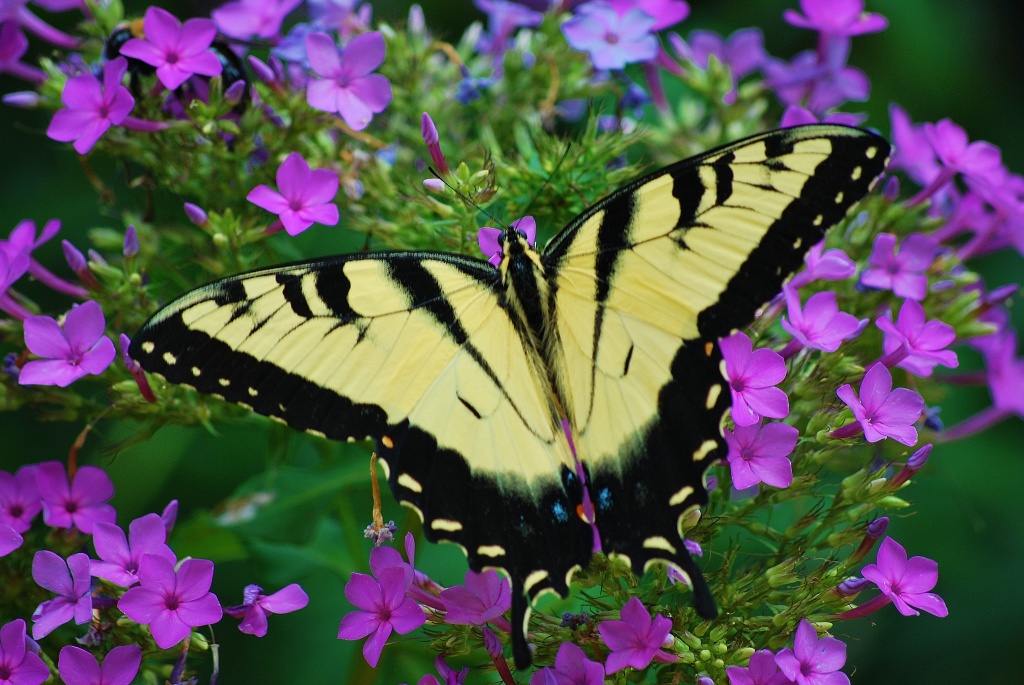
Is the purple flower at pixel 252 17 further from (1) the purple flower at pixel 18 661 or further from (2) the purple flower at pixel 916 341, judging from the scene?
(2) the purple flower at pixel 916 341

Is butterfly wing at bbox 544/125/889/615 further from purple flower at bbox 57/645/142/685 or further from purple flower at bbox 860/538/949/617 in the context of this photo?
purple flower at bbox 57/645/142/685

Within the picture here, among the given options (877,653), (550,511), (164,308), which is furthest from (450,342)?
(877,653)

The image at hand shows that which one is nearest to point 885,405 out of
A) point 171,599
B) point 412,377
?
point 412,377

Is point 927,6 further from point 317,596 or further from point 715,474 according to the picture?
point 317,596

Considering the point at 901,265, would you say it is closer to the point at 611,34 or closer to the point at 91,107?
the point at 611,34

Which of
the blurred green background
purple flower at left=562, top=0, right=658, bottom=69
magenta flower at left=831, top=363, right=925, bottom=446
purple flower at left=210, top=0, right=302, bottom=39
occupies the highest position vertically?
purple flower at left=562, top=0, right=658, bottom=69

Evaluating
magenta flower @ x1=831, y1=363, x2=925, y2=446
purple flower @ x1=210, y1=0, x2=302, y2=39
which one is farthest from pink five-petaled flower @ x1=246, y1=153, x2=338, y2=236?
magenta flower @ x1=831, y1=363, x2=925, y2=446

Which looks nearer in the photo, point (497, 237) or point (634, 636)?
point (634, 636)
